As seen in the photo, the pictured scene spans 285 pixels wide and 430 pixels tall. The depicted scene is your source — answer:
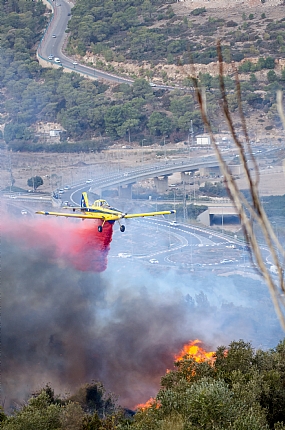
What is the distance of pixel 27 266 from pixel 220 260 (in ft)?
74.0

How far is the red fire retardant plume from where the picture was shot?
182 ft

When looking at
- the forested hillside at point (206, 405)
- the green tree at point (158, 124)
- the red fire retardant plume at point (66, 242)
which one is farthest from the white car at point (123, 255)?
the green tree at point (158, 124)

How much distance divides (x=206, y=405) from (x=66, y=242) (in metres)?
36.8

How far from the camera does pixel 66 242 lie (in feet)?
185

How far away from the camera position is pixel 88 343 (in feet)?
164

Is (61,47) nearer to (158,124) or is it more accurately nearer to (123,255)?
(158,124)

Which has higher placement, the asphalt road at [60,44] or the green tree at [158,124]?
the asphalt road at [60,44]

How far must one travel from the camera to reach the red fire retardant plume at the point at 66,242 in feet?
182

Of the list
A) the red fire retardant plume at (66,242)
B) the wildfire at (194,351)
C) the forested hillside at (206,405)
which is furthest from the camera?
the red fire retardant plume at (66,242)

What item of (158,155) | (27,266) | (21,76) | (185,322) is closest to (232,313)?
(185,322)

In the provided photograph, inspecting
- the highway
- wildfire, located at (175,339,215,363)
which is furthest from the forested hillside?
the highway

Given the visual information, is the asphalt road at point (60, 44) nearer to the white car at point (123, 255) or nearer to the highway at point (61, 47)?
the highway at point (61, 47)

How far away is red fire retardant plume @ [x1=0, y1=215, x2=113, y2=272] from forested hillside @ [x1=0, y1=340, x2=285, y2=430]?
80.9 feet

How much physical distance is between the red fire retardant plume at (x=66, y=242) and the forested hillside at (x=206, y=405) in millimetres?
24648
